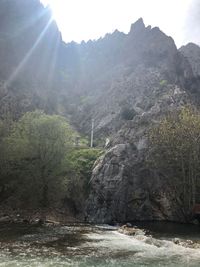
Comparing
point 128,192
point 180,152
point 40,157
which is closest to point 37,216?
point 40,157

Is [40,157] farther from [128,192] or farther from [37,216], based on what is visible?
[128,192]

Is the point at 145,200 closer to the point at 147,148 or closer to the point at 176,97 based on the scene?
the point at 147,148

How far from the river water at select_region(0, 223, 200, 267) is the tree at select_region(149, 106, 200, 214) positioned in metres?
22.5

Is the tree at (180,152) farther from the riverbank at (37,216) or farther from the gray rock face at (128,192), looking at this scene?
the riverbank at (37,216)

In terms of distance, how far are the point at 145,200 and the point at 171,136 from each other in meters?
17.8

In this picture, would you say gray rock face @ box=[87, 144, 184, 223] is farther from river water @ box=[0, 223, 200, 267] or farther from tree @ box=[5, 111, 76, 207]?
river water @ box=[0, 223, 200, 267]

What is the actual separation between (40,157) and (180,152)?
27.3 meters

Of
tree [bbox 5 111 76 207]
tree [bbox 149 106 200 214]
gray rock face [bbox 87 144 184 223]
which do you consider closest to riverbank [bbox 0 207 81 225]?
tree [bbox 5 111 76 207]

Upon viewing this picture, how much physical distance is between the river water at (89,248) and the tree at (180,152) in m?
22.5

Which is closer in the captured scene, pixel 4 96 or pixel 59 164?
pixel 59 164

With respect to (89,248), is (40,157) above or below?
above

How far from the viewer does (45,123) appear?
270 feet

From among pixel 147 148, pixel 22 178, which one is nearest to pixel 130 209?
pixel 147 148

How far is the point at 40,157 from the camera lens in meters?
81.7
